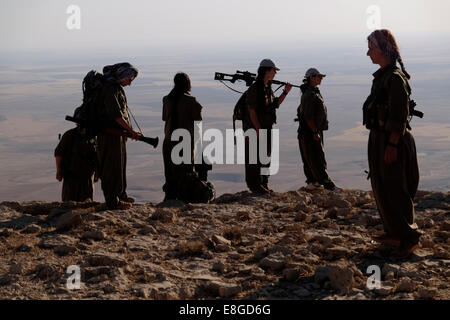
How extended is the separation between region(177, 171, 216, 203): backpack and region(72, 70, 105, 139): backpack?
165 cm

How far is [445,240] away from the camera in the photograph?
7.11 metres

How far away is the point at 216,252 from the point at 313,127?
14.1ft

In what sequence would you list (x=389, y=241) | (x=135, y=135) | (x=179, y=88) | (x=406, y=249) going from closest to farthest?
(x=406, y=249)
(x=389, y=241)
(x=135, y=135)
(x=179, y=88)

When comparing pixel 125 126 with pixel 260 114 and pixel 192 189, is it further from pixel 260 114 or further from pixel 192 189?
pixel 260 114

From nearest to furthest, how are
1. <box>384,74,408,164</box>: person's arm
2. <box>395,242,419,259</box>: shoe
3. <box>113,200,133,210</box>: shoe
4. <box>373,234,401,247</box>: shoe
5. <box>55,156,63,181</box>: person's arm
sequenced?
<box>384,74,408,164</box>: person's arm < <box>395,242,419,259</box>: shoe < <box>373,234,401,247</box>: shoe < <box>113,200,133,210</box>: shoe < <box>55,156,63,181</box>: person's arm

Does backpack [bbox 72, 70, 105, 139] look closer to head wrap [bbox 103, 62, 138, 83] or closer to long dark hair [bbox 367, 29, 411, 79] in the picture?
head wrap [bbox 103, 62, 138, 83]

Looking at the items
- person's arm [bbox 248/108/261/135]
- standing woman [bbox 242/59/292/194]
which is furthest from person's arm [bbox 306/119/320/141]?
person's arm [bbox 248/108/261/135]

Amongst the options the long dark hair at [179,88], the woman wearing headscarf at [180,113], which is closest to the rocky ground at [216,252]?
the woman wearing headscarf at [180,113]

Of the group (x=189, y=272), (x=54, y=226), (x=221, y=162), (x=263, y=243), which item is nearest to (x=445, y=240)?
(x=263, y=243)

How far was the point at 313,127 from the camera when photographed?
10.4 metres

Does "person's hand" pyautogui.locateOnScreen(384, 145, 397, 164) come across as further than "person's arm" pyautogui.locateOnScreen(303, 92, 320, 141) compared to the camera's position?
No

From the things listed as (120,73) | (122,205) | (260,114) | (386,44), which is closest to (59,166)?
(122,205)

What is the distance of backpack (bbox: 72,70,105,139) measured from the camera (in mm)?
8055
